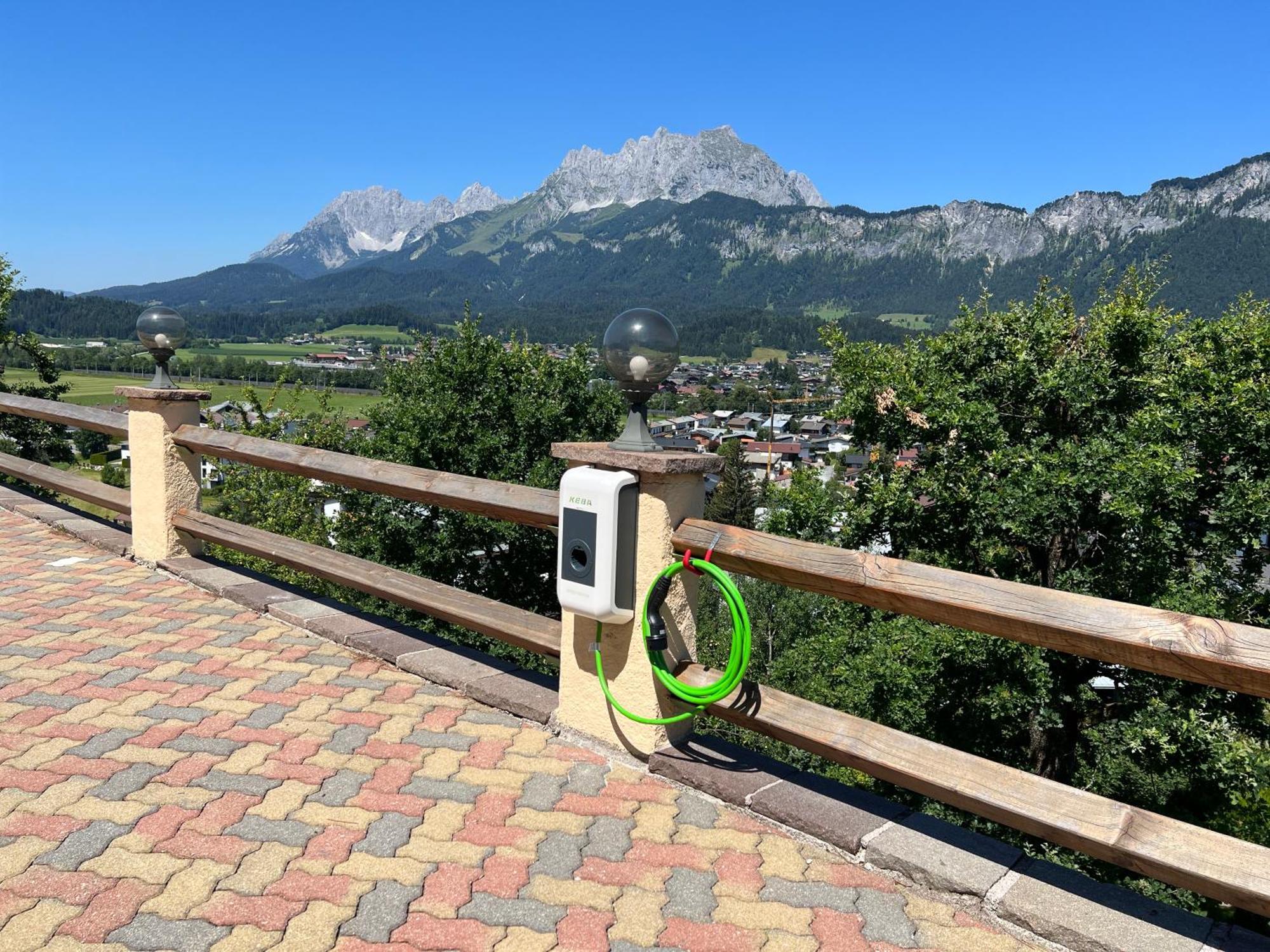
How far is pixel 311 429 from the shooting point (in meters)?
21.4

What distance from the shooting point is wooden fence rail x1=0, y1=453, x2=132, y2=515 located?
610 cm

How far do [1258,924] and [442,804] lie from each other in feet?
18.4

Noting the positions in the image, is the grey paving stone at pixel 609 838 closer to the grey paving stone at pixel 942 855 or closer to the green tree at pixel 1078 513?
the grey paving stone at pixel 942 855

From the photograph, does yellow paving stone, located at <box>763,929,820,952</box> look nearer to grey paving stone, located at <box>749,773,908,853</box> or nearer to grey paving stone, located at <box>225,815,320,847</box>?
grey paving stone, located at <box>749,773,908,853</box>

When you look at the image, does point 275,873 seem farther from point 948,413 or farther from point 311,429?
point 311,429

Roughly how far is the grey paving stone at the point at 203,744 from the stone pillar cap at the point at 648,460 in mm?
1503

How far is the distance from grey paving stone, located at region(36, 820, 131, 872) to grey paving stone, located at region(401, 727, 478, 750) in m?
0.93

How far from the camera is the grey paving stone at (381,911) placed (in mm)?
2018

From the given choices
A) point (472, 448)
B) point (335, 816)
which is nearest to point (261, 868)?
point (335, 816)

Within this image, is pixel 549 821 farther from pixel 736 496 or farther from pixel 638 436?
pixel 736 496

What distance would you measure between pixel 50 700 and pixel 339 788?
1429mm

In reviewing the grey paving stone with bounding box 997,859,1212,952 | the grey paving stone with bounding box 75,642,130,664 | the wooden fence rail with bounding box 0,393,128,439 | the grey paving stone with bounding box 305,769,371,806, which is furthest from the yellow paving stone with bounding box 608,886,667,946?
the wooden fence rail with bounding box 0,393,128,439

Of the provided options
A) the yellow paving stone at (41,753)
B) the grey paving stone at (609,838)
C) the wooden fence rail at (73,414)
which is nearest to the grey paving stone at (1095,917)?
the grey paving stone at (609,838)

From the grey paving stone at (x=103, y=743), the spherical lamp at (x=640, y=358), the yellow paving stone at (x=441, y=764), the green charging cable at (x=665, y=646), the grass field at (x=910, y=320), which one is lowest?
the yellow paving stone at (x=441, y=764)
